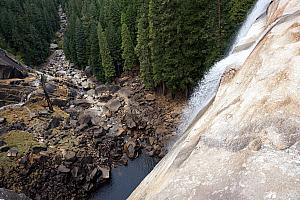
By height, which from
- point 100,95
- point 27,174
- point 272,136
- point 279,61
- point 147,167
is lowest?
point 147,167

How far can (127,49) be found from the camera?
5234 centimetres

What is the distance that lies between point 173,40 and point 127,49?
1418 centimetres

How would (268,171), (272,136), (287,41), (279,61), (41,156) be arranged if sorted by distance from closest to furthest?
(268,171) → (272,136) → (279,61) → (287,41) → (41,156)

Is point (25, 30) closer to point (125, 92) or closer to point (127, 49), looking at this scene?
point (127, 49)

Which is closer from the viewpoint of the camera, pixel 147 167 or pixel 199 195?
pixel 199 195

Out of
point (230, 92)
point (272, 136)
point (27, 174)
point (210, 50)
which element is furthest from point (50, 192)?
point (272, 136)

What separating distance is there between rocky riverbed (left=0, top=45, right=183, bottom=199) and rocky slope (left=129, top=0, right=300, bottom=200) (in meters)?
26.6

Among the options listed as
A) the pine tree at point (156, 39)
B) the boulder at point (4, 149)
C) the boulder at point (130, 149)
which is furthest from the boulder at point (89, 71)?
Result: the boulder at point (4, 149)

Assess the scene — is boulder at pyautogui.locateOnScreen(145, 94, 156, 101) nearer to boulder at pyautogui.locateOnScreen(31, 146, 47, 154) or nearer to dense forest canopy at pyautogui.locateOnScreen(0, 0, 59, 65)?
boulder at pyautogui.locateOnScreen(31, 146, 47, 154)

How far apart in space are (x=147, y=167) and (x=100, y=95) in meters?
19.6

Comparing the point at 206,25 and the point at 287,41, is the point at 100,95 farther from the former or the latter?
the point at 287,41

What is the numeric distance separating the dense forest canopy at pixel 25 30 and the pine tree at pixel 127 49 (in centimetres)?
2784

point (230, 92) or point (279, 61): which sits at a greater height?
point (279, 61)

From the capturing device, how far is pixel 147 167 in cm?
3666
